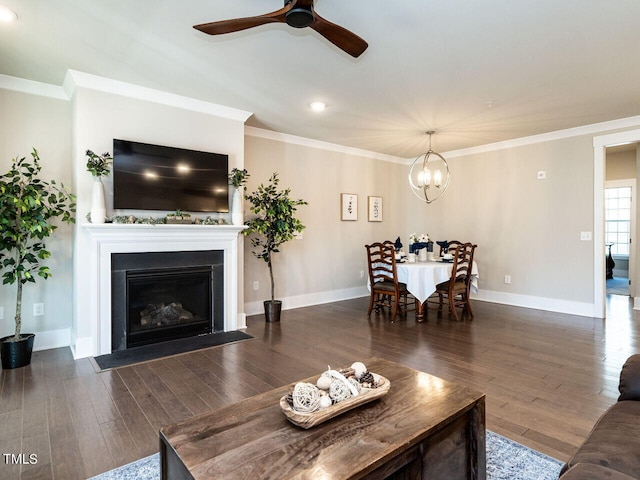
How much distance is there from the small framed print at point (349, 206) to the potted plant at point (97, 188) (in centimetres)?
358

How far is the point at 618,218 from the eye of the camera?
7789 millimetres

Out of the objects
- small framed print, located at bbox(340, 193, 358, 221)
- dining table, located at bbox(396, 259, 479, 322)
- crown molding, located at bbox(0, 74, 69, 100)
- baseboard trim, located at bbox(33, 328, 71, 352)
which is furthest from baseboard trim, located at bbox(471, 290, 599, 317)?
crown molding, located at bbox(0, 74, 69, 100)

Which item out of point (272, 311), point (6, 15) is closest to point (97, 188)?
point (6, 15)

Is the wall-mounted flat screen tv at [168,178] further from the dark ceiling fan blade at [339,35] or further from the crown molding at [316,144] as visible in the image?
the dark ceiling fan blade at [339,35]

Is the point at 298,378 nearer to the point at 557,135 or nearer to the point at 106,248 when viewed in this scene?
the point at 106,248

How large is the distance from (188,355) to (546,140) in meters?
5.57

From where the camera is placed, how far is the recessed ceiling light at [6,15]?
231 cm

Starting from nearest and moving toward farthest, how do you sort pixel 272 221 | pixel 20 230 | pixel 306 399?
pixel 306 399 → pixel 20 230 → pixel 272 221

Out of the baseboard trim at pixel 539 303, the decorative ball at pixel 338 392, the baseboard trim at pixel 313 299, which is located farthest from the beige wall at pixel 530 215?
the decorative ball at pixel 338 392

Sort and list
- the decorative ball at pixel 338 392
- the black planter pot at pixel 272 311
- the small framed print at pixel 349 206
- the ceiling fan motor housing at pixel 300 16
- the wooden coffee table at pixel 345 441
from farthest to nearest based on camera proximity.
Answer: the small framed print at pixel 349 206
the black planter pot at pixel 272 311
the ceiling fan motor housing at pixel 300 16
the decorative ball at pixel 338 392
the wooden coffee table at pixel 345 441

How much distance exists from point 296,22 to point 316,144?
368cm

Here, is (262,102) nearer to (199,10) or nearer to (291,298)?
(199,10)

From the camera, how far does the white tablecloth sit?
4484mm

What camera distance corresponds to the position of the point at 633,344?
3574 mm
